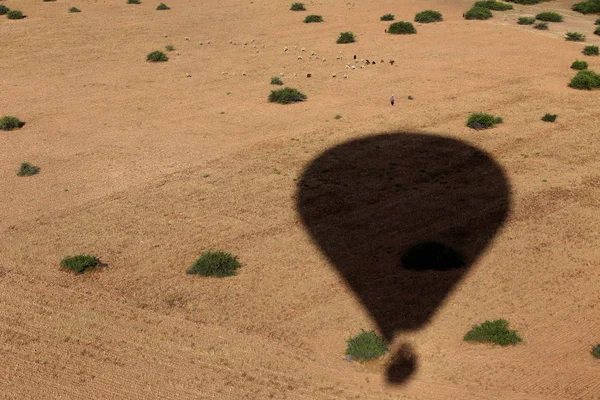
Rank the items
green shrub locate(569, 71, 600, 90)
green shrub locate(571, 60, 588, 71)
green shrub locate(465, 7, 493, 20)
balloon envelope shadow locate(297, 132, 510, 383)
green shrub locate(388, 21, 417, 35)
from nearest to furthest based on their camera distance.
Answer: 1. balloon envelope shadow locate(297, 132, 510, 383)
2. green shrub locate(569, 71, 600, 90)
3. green shrub locate(571, 60, 588, 71)
4. green shrub locate(388, 21, 417, 35)
5. green shrub locate(465, 7, 493, 20)

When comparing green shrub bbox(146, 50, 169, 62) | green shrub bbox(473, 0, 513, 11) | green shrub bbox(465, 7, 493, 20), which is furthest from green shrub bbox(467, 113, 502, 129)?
green shrub bbox(473, 0, 513, 11)

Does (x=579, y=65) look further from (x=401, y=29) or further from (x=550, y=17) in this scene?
(x=550, y=17)

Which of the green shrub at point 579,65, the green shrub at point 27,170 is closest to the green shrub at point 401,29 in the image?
the green shrub at point 579,65

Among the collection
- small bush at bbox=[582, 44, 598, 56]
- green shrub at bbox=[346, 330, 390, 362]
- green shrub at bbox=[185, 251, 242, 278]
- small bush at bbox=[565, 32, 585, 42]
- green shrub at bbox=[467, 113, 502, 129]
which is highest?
green shrub at bbox=[346, 330, 390, 362]

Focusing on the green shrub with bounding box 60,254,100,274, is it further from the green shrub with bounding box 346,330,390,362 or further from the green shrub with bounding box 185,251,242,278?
the green shrub with bounding box 346,330,390,362

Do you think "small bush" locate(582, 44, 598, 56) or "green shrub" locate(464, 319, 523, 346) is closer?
"green shrub" locate(464, 319, 523, 346)

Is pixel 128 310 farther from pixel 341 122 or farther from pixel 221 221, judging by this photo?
pixel 341 122

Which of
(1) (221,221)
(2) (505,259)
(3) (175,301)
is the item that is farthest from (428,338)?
(1) (221,221)
